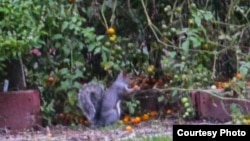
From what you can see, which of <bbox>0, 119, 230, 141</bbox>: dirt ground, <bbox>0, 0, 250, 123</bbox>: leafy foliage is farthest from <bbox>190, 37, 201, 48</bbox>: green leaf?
<bbox>0, 119, 230, 141</bbox>: dirt ground

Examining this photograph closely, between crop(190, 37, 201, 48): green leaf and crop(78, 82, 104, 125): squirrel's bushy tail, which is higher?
crop(190, 37, 201, 48): green leaf

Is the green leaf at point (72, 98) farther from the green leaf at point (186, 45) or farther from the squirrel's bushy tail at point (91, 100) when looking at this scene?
the green leaf at point (186, 45)

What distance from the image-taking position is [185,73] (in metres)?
10.4

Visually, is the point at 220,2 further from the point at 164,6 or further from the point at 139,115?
the point at 139,115

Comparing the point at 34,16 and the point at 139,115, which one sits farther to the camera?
the point at 139,115

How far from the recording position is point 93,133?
9.99 metres

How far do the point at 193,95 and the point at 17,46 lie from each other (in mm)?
1592

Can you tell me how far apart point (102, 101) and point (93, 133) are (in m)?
0.61

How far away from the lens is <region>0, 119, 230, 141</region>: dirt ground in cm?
976

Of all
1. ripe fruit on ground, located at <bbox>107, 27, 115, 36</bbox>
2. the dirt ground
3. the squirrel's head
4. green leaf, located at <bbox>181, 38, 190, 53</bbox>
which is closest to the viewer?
the dirt ground

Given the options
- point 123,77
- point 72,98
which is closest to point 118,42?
point 123,77

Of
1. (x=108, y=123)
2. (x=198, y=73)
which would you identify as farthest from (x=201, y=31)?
(x=108, y=123)

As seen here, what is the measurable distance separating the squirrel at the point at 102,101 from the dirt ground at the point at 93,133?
0.40 ft

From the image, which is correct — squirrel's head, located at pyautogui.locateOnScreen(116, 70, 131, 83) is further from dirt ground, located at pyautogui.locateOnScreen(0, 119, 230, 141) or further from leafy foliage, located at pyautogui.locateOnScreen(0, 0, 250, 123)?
dirt ground, located at pyautogui.locateOnScreen(0, 119, 230, 141)
